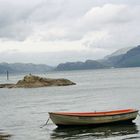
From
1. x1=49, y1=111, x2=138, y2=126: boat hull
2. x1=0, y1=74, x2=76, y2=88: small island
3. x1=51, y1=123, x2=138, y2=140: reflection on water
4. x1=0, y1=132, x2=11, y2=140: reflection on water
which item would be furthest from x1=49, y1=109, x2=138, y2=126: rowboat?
x1=0, y1=74, x2=76, y2=88: small island

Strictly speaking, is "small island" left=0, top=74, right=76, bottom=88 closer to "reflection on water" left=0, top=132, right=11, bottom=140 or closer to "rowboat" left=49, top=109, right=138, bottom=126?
"rowboat" left=49, top=109, right=138, bottom=126

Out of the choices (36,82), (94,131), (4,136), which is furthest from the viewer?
(36,82)

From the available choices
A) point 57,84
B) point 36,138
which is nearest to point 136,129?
point 36,138

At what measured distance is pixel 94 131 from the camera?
46250 mm

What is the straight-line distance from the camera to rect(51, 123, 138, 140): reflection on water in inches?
1729

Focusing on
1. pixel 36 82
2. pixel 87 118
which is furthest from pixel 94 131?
pixel 36 82

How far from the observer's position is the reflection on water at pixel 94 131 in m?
43.9

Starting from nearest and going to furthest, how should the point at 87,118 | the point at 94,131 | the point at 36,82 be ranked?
the point at 94,131
the point at 87,118
the point at 36,82

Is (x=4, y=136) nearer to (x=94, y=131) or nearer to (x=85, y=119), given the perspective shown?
(x=85, y=119)

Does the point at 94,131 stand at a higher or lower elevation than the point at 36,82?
lower

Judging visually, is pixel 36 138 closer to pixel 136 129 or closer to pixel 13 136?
pixel 13 136

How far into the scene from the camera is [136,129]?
46781 millimetres

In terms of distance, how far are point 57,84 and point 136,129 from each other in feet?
353

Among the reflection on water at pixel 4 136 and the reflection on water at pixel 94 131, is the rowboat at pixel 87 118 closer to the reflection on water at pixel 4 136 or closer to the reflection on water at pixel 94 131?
the reflection on water at pixel 94 131
